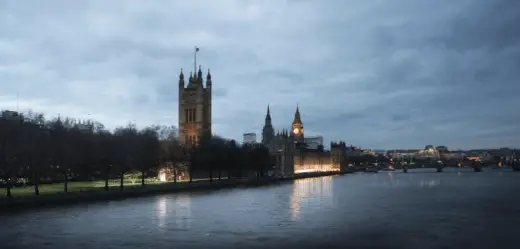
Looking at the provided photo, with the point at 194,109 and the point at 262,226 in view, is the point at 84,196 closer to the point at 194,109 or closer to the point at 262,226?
the point at 262,226

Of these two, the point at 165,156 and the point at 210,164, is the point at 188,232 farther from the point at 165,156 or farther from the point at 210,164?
the point at 210,164

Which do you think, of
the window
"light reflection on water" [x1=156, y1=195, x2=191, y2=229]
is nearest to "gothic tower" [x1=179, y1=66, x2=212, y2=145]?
the window

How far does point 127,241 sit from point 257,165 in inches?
3724

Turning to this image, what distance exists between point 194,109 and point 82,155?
271ft

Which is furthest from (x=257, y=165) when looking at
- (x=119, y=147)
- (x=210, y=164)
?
(x=119, y=147)

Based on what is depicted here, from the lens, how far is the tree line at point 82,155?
5959cm

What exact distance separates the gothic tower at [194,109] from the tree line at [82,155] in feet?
111

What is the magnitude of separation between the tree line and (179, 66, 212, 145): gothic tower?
33.8 metres

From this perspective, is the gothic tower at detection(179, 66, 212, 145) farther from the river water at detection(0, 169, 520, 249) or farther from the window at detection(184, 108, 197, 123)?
the river water at detection(0, 169, 520, 249)

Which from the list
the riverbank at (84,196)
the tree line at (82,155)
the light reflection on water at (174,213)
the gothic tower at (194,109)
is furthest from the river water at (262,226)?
the gothic tower at (194,109)

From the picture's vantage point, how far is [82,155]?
73.5m

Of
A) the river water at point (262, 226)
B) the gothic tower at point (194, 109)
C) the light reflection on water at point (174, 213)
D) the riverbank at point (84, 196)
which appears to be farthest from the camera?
the gothic tower at point (194, 109)

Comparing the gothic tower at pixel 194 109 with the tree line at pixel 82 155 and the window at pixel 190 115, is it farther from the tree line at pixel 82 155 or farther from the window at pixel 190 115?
the tree line at pixel 82 155

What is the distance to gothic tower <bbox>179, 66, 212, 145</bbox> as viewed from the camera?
502ft
